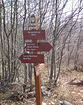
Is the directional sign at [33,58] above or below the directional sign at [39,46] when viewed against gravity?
below

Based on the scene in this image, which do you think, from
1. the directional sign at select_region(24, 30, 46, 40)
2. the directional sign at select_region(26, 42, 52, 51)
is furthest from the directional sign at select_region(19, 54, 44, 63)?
the directional sign at select_region(24, 30, 46, 40)

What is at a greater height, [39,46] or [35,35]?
[35,35]

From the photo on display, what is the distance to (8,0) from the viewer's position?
14.5 feet

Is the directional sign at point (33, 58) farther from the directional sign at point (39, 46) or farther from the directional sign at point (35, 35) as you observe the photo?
the directional sign at point (35, 35)

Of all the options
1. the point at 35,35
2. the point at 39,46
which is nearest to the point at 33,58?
the point at 39,46

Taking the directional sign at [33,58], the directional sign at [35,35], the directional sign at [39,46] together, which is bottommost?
the directional sign at [33,58]

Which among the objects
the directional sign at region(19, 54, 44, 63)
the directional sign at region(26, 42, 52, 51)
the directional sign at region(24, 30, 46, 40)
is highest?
the directional sign at region(24, 30, 46, 40)

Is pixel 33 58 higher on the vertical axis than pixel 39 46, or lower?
lower

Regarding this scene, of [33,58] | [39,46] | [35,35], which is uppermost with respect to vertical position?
[35,35]

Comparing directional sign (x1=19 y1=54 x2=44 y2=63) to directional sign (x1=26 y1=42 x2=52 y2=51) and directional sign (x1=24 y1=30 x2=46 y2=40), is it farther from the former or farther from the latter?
directional sign (x1=24 y1=30 x2=46 y2=40)

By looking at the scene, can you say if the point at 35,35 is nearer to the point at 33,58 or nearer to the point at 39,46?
the point at 39,46

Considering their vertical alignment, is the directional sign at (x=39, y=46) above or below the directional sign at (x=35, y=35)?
below

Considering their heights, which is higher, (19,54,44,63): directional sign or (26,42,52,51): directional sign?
(26,42,52,51): directional sign

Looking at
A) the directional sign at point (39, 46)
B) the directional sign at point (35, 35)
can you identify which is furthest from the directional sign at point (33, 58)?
the directional sign at point (35, 35)
